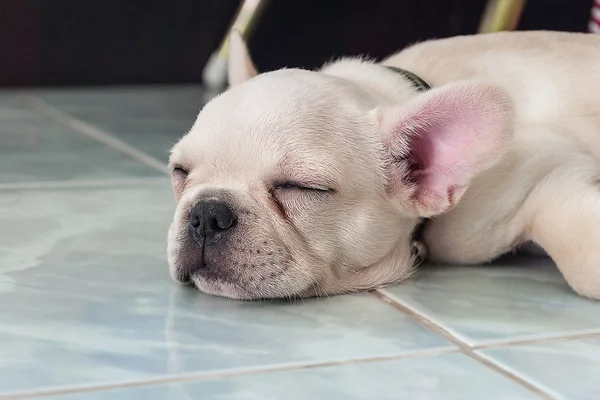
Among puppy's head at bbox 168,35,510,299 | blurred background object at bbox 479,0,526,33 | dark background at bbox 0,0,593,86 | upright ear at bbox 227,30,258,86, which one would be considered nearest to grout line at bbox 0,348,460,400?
puppy's head at bbox 168,35,510,299

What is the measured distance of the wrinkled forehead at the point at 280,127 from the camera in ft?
3.38

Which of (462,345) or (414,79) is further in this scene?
(414,79)

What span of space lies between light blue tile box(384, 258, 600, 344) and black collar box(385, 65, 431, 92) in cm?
24

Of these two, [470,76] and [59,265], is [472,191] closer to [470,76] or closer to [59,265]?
[470,76]

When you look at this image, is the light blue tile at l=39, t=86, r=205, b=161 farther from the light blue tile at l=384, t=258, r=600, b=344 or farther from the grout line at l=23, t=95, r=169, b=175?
the light blue tile at l=384, t=258, r=600, b=344

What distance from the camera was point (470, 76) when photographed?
1.30m

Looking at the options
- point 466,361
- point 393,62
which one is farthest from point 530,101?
point 466,361

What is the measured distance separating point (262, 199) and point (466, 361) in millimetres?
288

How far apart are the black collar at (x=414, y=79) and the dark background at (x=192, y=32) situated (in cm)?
187

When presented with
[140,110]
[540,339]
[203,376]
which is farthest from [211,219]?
[140,110]

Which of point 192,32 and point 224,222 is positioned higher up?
point 224,222

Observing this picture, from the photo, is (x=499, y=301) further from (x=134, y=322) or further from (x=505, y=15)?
(x=505, y=15)

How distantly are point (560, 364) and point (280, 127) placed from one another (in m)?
0.38

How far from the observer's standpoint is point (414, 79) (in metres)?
1.28
